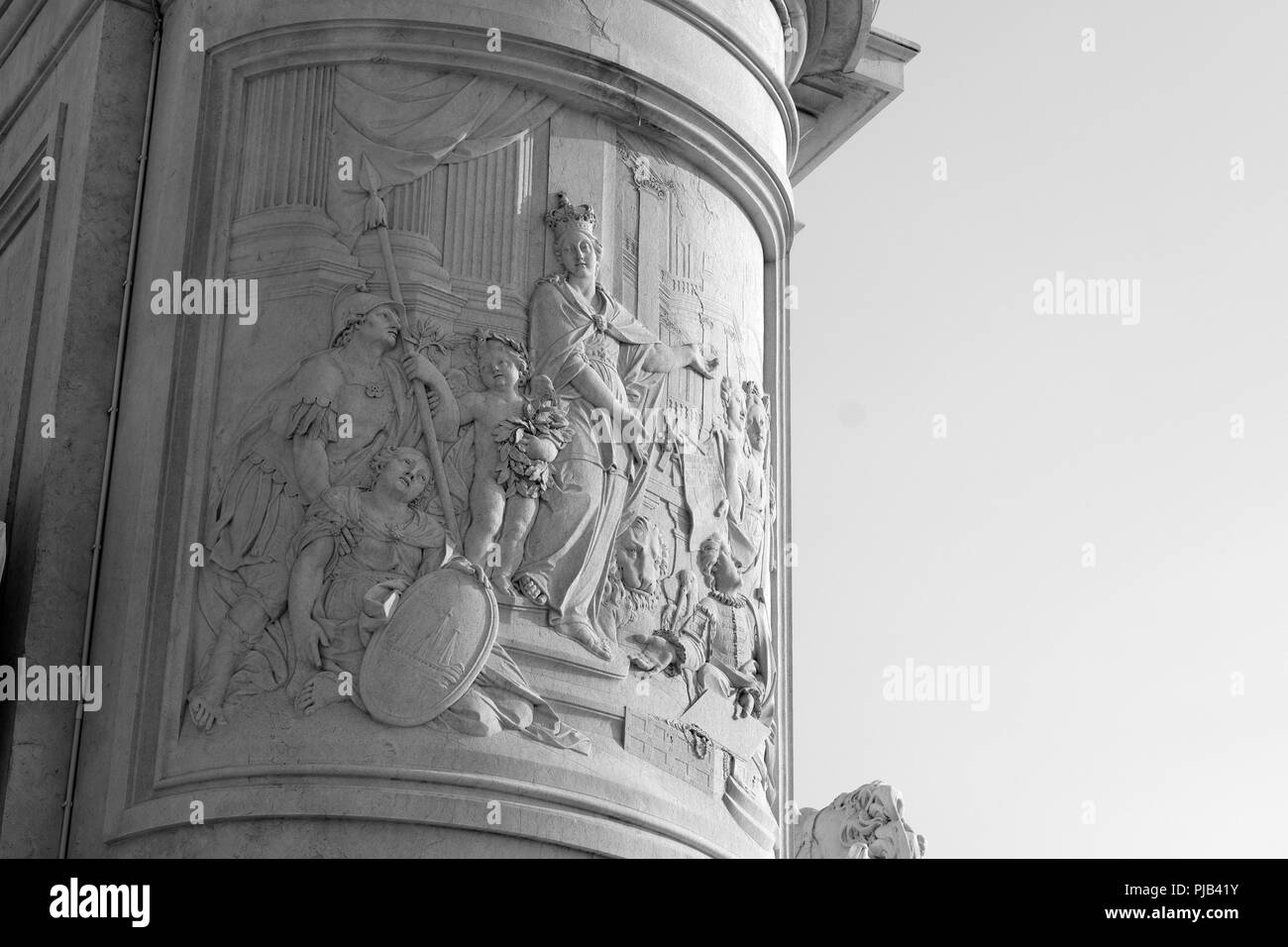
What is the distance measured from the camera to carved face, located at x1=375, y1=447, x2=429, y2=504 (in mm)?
13352

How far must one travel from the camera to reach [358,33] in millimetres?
14461

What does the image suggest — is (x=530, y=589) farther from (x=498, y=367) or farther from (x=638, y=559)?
(x=498, y=367)

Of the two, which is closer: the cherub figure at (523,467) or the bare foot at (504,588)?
the bare foot at (504,588)

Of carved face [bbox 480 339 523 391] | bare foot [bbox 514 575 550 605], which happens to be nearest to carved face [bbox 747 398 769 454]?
carved face [bbox 480 339 523 391]

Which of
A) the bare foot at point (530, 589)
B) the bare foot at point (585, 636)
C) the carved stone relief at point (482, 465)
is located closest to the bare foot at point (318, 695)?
the carved stone relief at point (482, 465)

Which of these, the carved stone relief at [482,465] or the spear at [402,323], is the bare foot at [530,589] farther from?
the spear at [402,323]

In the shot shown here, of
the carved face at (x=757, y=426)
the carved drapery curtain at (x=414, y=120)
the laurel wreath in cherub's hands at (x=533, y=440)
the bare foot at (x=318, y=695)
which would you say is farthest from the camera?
the carved face at (x=757, y=426)

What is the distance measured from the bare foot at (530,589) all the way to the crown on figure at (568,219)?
2.25 m

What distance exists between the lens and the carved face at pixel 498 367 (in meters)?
13.8

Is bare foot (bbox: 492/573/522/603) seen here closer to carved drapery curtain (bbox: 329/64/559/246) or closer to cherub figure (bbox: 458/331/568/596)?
cherub figure (bbox: 458/331/568/596)

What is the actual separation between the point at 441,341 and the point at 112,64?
11.1ft

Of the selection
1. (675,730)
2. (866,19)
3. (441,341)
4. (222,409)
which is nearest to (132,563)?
(222,409)
